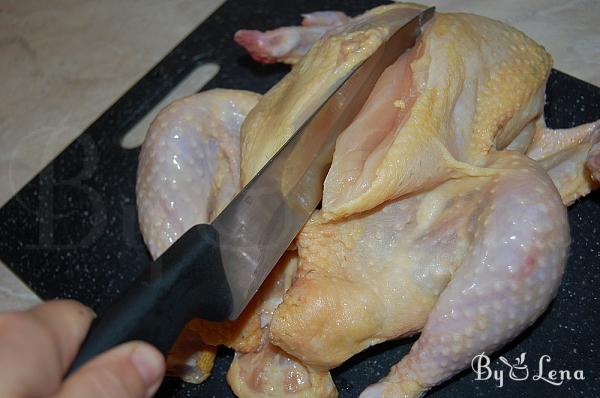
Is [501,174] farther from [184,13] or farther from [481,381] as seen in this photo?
[184,13]

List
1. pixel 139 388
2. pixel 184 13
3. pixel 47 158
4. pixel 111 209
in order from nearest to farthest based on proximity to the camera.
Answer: pixel 139 388 → pixel 111 209 → pixel 47 158 → pixel 184 13

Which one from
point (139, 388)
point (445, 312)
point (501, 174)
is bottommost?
point (445, 312)

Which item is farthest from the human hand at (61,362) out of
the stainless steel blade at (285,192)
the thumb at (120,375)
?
the stainless steel blade at (285,192)

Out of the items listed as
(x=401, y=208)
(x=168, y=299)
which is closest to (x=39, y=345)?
(x=168, y=299)

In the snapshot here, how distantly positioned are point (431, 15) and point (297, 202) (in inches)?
19.8

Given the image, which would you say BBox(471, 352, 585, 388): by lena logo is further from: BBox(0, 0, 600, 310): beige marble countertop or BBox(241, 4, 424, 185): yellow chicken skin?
BBox(0, 0, 600, 310): beige marble countertop

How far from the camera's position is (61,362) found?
38.9 inches

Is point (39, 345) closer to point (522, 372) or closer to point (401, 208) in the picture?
point (401, 208)

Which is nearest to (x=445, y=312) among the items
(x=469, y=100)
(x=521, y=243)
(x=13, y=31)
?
(x=521, y=243)

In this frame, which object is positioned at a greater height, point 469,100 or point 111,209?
point 469,100

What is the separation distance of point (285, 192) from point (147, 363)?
18.2 inches

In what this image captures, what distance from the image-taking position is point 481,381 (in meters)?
1.48

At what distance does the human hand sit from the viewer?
0.91 m

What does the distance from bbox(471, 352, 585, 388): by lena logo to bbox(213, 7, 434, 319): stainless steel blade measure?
1.46ft
